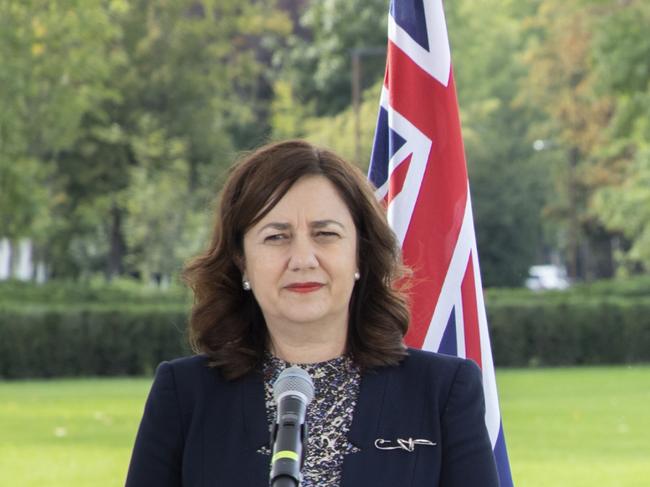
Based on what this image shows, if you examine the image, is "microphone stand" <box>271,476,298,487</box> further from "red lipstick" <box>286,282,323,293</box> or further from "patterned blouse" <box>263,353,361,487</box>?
"red lipstick" <box>286,282,323,293</box>

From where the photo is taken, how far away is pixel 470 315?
5453 mm

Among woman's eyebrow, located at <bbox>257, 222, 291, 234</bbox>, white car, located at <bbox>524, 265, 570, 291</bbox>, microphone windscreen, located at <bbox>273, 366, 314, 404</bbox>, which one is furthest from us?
white car, located at <bbox>524, 265, 570, 291</bbox>

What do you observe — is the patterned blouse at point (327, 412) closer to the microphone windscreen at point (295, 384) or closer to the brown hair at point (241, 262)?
the brown hair at point (241, 262)

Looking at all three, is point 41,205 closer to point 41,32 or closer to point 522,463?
point 41,32

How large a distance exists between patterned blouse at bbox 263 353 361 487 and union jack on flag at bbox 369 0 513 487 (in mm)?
1238

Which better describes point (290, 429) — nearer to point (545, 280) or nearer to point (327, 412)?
point (327, 412)

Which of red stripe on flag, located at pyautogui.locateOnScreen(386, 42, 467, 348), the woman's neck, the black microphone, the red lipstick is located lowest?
the black microphone

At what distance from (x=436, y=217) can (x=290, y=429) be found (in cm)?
223

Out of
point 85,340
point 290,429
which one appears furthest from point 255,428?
point 85,340

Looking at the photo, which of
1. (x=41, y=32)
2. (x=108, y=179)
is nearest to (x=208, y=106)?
(x=108, y=179)

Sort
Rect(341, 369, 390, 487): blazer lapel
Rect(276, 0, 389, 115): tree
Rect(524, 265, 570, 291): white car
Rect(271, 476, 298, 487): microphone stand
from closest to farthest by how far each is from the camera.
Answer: Rect(271, 476, 298, 487): microphone stand → Rect(341, 369, 390, 487): blazer lapel → Rect(276, 0, 389, 115): tree → Rect(524, 265, 570, 291): white car

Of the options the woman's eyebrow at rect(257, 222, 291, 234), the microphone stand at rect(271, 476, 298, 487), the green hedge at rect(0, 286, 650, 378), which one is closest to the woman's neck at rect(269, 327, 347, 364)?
the woman's eyebrow at rect(257, 222, 291, 234)

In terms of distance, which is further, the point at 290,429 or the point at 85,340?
the point at 85,340

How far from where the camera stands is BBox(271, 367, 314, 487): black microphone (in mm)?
3193
